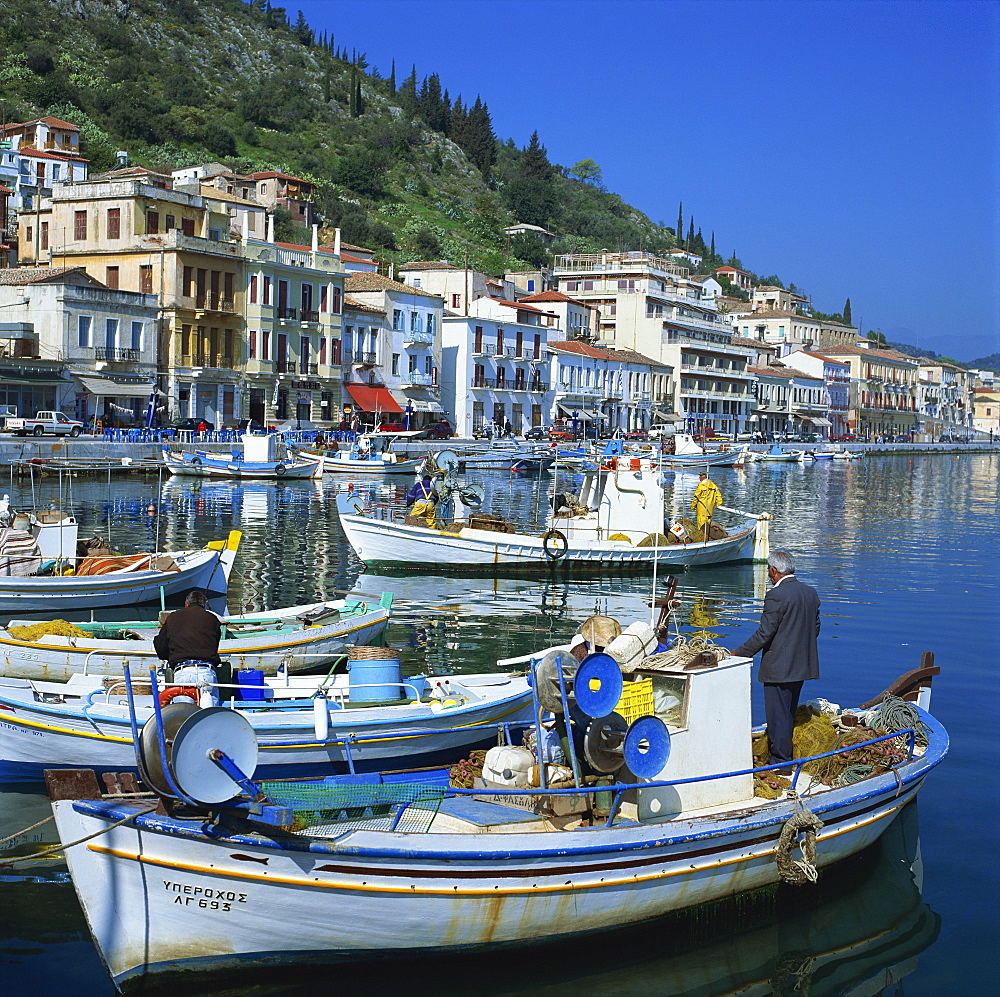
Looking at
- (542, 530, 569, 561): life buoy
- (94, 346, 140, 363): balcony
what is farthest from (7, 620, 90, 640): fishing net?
(94, 346, 140, 363): balcony

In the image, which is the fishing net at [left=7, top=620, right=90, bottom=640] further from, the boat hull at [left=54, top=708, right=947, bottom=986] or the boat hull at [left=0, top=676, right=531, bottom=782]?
the boat hull at [left=54, top=708, right=947, bottom=986]

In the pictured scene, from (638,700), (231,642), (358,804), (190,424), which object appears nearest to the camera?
(358,804)

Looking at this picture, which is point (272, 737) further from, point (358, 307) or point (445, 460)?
point (358, 307)

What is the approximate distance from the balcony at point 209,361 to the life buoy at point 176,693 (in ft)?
168

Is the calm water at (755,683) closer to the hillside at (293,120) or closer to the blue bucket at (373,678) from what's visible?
the blue bucket at (373,678)

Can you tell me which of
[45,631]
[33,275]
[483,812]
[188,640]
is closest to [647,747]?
[483,812]

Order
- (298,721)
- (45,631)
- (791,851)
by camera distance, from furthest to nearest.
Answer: (45,631) → (298,721) → (791,851)

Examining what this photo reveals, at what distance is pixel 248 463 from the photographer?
1949 inches

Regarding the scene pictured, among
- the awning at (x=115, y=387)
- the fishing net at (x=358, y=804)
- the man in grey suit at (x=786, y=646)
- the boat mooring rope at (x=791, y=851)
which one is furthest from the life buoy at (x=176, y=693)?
the awning at (x=115, y=387)

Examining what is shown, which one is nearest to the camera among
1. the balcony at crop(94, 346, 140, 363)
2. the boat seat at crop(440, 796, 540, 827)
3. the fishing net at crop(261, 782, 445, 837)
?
the fishing net at crop(261, 782, 445, 837)

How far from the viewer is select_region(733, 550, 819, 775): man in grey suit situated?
30.3 feet

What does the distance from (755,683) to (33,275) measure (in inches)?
1934

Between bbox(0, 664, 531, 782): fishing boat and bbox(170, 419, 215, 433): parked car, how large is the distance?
45.5 meters

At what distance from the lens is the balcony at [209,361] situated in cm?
5881
